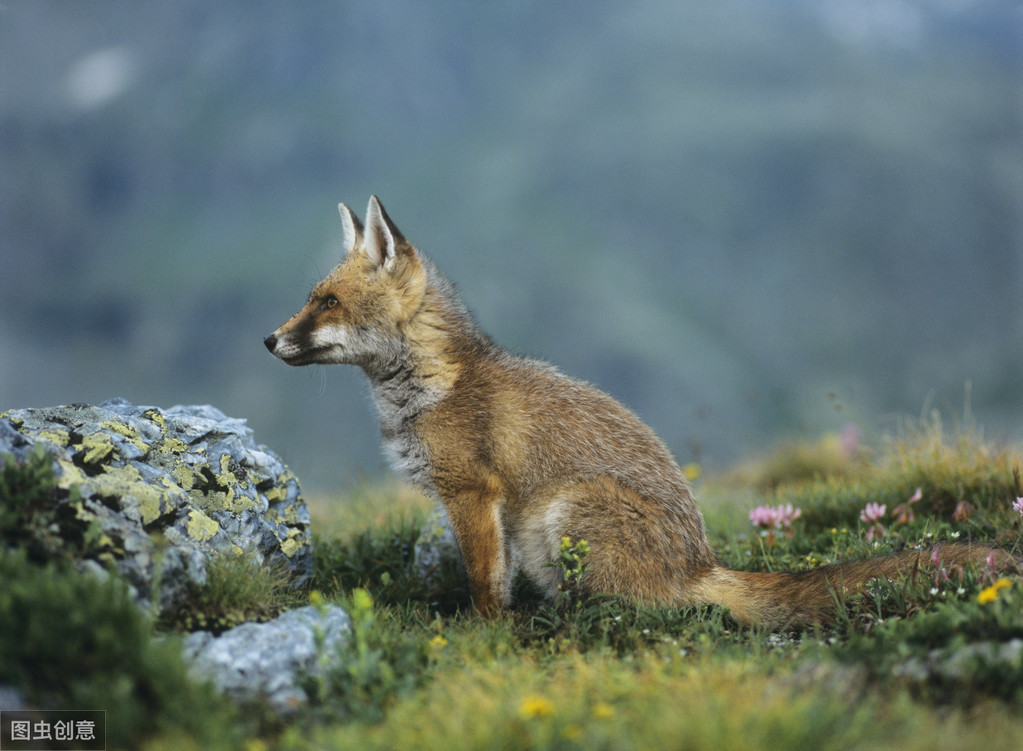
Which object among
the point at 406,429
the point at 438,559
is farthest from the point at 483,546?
the point at 438,559

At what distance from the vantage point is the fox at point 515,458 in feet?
17.6

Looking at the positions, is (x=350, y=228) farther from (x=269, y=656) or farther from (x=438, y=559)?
(x=269, y=656)

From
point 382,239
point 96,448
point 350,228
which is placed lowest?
point 96,448

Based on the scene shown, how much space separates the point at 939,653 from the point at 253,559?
4200 mm

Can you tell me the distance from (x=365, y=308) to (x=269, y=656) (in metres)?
3.14

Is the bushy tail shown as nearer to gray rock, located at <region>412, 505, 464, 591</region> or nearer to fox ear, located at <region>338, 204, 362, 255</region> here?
gray rock, located at <region>412, 505, 464, 591</region>

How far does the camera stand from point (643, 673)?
3.89 meters

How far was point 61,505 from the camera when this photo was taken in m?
4.17

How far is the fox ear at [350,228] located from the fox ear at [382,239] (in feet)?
1.32

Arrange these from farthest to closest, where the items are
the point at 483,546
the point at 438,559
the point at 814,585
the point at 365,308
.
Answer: the point at 438,559 → the point at 365,308 → the point at 483,546 → the point at 814,585

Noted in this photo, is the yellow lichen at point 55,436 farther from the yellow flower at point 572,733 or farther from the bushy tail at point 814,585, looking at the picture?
the bushy tail at point 814,585

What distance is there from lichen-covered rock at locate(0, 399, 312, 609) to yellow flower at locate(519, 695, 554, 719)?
2.25 m

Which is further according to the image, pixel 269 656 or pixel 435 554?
pixel 435 554

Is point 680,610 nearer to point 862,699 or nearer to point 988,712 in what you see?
point 862,699
